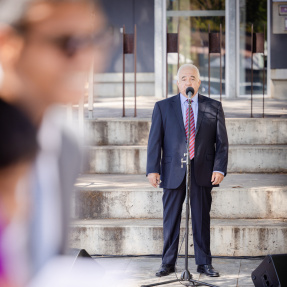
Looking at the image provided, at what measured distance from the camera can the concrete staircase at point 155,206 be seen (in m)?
6.46

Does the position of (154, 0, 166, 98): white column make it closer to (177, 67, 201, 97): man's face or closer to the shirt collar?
the shirt collar

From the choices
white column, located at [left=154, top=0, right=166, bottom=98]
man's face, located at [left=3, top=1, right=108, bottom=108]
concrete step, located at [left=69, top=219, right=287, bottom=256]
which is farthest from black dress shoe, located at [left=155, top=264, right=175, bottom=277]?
white column, located at [left=154, top=0, right=166, bottom=98]

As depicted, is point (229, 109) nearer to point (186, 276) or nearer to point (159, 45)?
point (159, 45)

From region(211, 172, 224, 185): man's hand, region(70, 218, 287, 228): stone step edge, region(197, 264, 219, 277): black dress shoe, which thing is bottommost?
region(197, 264, 219, 277): black dress shoe

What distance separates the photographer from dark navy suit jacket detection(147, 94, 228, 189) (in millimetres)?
5621

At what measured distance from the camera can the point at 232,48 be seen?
1369 centimetres

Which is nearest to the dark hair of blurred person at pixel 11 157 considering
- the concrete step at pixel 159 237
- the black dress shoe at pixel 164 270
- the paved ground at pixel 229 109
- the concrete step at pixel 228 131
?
the black dress shoe at pixel 164 270

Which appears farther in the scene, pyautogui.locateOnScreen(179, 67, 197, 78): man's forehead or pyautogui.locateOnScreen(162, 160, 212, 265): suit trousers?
pyautogui.locateOnScreen(162, 160, 212, 265): suit trousers

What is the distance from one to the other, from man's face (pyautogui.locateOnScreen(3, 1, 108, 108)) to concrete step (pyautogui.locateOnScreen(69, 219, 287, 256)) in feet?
17.5

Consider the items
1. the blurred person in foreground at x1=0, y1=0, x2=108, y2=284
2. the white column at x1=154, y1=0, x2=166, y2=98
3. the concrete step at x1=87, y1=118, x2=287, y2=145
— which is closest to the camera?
the blurred person in foreground at x1=0, y1=0, x2=108, y2=284

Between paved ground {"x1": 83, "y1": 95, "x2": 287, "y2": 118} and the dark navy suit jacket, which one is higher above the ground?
paved ground {"x1": 83, "y1": 95, "x2": 287, "y2": 118}

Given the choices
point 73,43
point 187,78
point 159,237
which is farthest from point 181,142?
point 73,43

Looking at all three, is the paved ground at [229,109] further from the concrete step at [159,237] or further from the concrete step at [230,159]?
the concrete step at [159,237]

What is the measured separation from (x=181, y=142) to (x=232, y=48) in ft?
27.8
